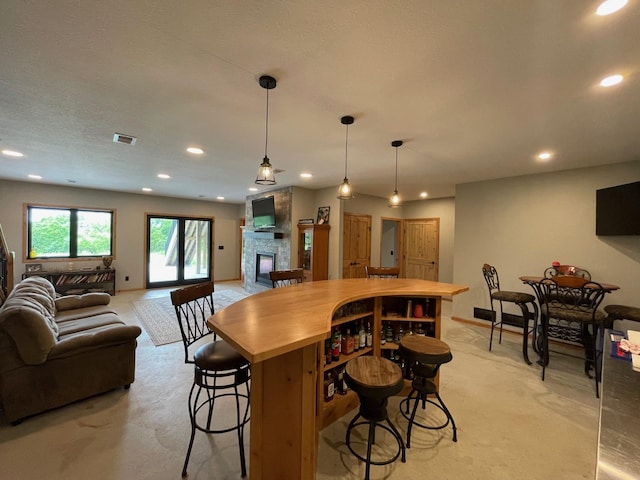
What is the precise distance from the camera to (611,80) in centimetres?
176

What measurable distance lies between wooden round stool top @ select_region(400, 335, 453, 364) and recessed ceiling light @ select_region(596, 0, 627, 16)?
6.66 ft

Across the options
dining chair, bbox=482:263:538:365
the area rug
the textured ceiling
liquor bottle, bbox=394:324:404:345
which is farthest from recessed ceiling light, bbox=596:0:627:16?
the area rug

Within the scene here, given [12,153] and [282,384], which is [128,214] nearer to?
[12,153]

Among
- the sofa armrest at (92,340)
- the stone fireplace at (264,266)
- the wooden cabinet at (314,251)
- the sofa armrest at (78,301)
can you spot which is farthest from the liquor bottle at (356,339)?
the stone fireplace at (264,266)

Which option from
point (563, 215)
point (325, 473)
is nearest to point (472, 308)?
point (563, 215)

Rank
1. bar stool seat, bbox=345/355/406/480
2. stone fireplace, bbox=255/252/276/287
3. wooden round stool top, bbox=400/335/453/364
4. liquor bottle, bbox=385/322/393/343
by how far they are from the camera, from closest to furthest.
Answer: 1. bar stool seat, bbox=345/355/406/480
2. wooden round stool top, bbox=400/335/453/364
3. liquor bottle, bbox=385/322/393/343
4. stone fireplace, bbox=255/252/276/287

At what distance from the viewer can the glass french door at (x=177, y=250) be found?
7.58m

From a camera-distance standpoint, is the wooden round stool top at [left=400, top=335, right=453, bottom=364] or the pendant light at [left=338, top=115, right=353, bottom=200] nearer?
the wooden round stool top at [left=400, top=335, right=453, bottom=364]

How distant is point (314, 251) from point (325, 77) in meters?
4.09

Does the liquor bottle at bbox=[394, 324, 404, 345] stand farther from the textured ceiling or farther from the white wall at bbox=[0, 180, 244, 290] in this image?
the white wall at bbox=[0, 180, 244, 290]

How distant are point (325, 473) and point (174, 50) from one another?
2.76 m

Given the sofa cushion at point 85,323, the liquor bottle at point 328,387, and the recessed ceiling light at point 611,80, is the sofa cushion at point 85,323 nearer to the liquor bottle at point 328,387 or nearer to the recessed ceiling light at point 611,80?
the liquor bottle at point 328,387

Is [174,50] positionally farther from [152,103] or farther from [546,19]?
[546,19]

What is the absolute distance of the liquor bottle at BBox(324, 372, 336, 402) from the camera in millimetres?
2158
